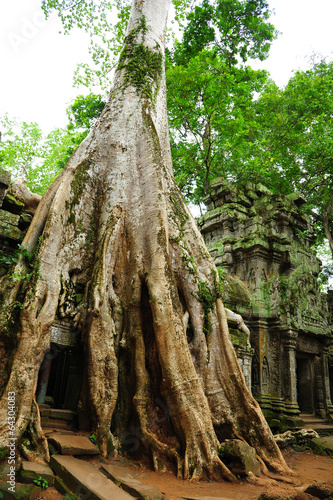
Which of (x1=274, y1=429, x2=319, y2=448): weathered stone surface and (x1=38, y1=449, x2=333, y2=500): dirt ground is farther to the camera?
(x1=274, y1=429, x2=319, y2=448): weathered stone surface

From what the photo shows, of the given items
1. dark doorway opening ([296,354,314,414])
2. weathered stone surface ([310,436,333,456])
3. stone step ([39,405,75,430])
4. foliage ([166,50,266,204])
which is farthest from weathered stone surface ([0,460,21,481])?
foliage ([166,50,266,204])

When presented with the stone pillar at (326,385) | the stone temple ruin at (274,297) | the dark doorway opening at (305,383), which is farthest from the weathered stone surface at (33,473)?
the stone pillar at (326,385)

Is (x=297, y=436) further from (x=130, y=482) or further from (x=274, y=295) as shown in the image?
(x=130, y=482)

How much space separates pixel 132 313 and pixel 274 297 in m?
4.48

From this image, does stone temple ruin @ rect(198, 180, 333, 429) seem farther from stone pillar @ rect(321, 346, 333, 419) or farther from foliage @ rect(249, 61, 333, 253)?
foliage @ rect(249, 61, 333, 253)

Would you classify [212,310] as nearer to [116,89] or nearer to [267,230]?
[116,89]

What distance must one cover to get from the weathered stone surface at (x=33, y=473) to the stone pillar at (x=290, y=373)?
535 centimetres

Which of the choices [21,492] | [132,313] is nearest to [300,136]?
[132,313]

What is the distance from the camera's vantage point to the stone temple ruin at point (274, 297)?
6.64 metres

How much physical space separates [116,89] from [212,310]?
356 cm

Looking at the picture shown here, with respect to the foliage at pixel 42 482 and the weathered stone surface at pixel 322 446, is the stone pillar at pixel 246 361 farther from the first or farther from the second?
the foliage at pixel 42 482

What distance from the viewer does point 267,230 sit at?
790cm

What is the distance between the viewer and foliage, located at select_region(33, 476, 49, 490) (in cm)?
209

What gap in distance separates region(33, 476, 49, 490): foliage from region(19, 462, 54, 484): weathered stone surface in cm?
2
